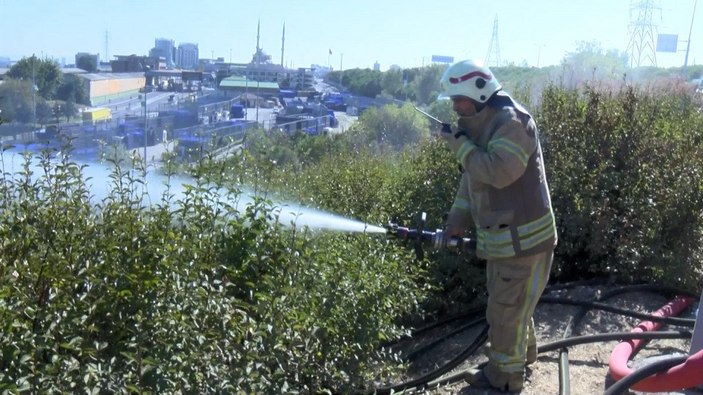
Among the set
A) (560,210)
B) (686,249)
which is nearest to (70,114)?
(560,210)

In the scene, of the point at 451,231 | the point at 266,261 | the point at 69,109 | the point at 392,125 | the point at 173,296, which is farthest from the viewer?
the point at 392,125

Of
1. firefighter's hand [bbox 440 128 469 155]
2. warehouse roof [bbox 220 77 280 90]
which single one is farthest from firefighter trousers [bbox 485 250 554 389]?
warehouse roof [bbox 220 77 280 90]

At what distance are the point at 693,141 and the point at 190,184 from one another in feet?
18.0

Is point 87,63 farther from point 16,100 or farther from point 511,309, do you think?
point 511,309

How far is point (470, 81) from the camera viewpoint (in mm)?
4762

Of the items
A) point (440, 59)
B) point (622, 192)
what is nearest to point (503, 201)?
point (622, 192)

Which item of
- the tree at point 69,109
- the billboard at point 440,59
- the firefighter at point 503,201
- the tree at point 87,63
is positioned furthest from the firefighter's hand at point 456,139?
the billboard at point 440,59

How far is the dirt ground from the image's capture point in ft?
17.1

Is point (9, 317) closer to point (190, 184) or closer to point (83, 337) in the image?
point (83, 337)

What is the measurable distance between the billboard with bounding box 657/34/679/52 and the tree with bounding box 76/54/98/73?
25.9 metres

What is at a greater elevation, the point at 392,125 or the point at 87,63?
the point at 87,63

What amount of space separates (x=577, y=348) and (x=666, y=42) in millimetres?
27247

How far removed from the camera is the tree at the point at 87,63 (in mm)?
7383

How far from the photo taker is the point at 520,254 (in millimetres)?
4797
